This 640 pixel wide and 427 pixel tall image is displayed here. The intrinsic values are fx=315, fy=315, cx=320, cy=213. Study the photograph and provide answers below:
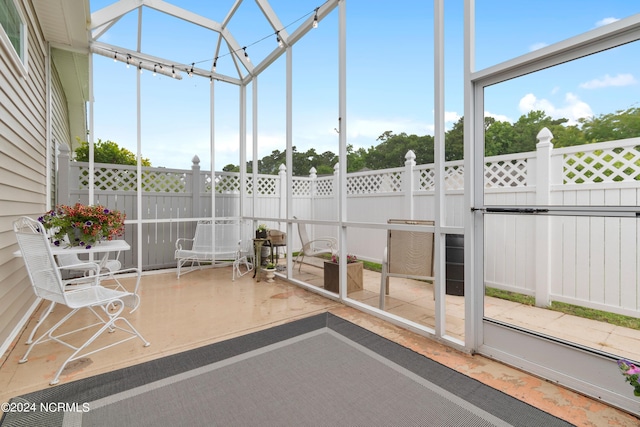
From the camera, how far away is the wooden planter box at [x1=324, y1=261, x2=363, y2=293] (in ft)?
12.6

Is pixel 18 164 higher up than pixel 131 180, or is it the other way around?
pixel 131 180

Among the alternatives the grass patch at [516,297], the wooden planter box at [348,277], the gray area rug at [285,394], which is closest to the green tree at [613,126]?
the grass patch at [516,297]

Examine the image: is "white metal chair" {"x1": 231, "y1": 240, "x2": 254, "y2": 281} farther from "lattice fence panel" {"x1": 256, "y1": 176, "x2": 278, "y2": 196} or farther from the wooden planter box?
the wooden planter box

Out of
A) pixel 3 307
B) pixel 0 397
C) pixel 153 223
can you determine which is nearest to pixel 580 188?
pixel 0 397

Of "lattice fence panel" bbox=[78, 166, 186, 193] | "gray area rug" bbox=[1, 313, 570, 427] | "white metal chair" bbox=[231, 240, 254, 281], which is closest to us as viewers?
"gray area rug" bbox=[1, 313, 570, 427]

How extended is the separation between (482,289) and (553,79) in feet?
4.81

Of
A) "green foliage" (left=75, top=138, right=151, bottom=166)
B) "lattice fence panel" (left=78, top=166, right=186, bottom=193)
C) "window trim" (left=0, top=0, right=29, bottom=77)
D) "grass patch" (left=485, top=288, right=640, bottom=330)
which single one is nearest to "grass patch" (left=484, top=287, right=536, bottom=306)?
"grass patch" (left=485, top=288, right=640, bottom=330)

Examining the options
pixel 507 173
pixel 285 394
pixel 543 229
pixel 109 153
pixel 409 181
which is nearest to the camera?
pixel 285 394

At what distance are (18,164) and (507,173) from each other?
14.8 ft

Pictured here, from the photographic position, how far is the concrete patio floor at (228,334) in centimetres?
181

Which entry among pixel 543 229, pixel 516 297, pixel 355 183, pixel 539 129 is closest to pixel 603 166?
pixel 539 129

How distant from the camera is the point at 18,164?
9.01 feet

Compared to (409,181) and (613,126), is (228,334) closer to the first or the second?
(613,126)

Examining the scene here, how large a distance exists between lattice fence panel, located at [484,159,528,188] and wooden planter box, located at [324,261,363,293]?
68.6 inches
